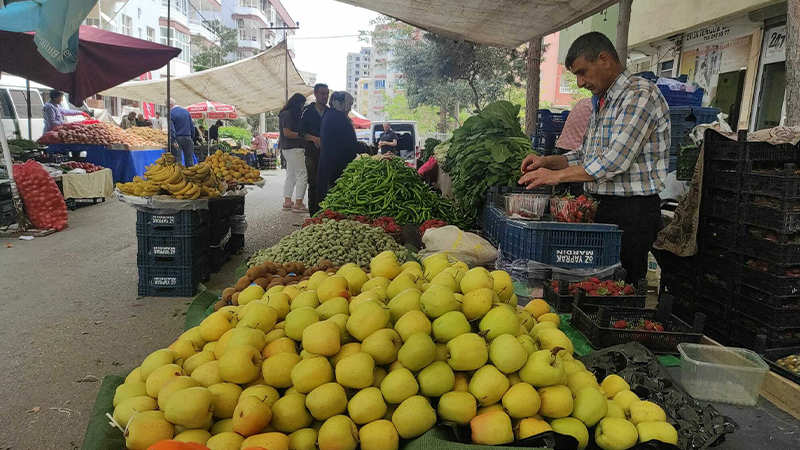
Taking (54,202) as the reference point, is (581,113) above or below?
above

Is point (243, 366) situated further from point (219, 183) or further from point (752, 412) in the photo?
point (219, 183)

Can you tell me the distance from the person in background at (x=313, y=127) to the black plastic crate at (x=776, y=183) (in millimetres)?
7405

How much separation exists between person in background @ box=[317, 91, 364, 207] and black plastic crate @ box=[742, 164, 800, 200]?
5865 millimetres

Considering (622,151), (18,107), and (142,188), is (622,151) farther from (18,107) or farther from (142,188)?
(18,107)

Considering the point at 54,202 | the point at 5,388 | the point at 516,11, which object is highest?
the point at 516,11

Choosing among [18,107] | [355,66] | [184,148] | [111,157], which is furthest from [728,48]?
[355,66]

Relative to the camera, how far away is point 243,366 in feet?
5.22

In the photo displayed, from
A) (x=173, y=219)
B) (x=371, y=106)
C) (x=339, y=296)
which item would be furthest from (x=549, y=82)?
(x=371, y=106)

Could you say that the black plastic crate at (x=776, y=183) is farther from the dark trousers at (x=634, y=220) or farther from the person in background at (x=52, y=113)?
the person in background at (x=52, y=113)

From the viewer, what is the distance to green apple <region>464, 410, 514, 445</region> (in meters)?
1.47

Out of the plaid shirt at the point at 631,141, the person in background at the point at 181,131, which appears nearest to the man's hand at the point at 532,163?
the plaid shirt at the point at 631,141

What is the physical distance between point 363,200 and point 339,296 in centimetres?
408

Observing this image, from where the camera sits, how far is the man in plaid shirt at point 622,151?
10.8ft

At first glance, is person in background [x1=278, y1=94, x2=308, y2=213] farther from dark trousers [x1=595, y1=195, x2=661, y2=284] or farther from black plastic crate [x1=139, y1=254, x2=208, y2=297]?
dark trousers [x1=595, y1=195, x2=661, y2=284]
